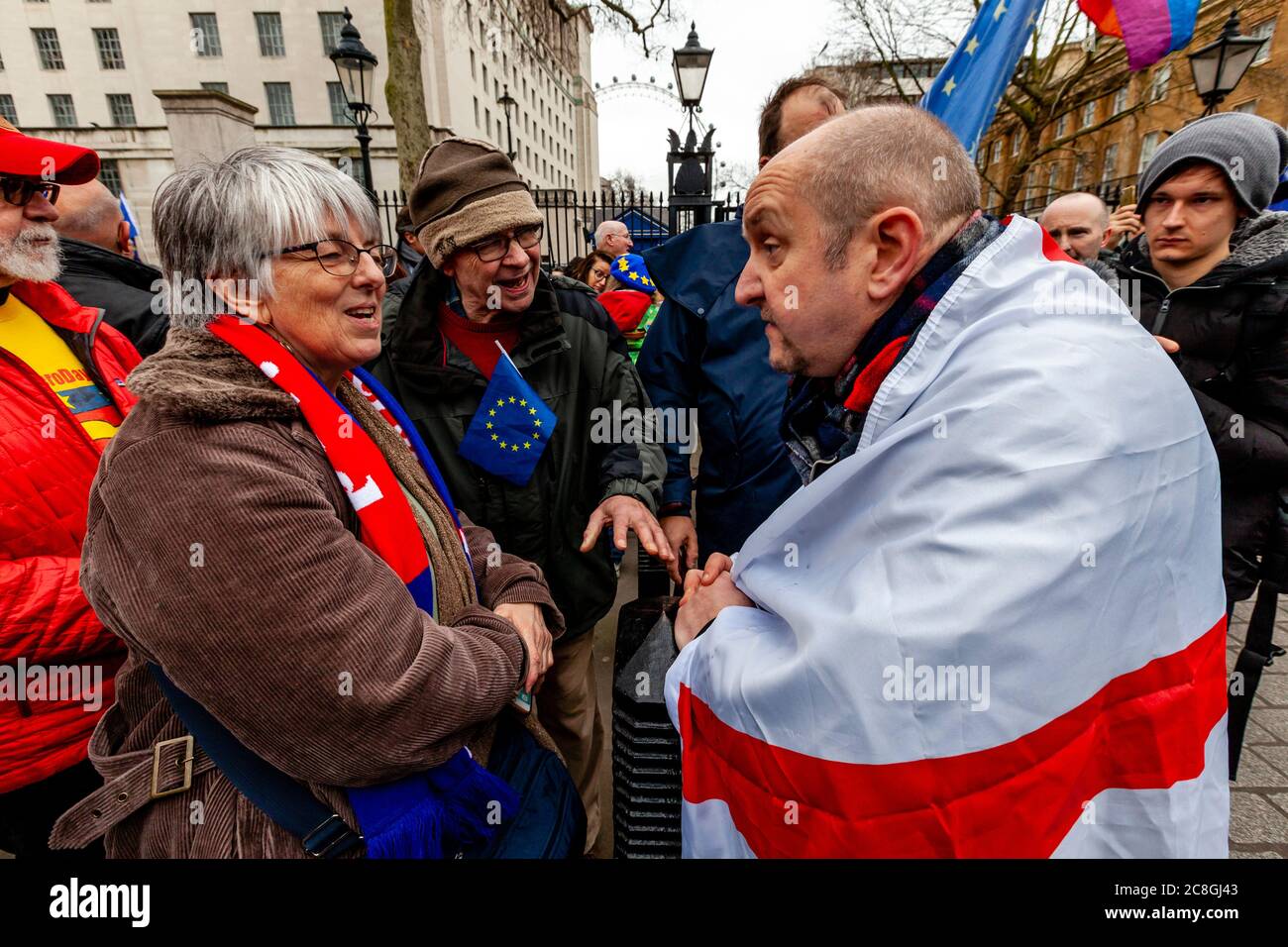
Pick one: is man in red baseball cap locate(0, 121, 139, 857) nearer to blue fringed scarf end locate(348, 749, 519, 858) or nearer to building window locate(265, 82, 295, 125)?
blue fringed scarf end locate(348, 749, 519, 858)

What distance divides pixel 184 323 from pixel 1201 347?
10.6ft

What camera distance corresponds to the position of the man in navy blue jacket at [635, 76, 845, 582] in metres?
2.29

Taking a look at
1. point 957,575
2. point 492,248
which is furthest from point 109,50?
point 957,575

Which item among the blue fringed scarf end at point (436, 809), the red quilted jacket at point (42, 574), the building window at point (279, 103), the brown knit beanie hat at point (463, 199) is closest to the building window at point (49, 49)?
the building window at point (279, 103)

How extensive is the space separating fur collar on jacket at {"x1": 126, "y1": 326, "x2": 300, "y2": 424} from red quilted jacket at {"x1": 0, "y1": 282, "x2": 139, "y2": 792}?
0.66 m

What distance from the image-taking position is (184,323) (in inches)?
51.1

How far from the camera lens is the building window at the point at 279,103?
30469 millimetres

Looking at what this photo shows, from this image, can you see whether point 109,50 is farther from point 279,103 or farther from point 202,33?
point 279,103

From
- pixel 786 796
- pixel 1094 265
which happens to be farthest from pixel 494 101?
pixel 786 796

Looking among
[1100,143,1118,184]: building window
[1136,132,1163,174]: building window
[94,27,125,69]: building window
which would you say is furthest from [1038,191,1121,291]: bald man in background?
[94,27,125,69]: building window

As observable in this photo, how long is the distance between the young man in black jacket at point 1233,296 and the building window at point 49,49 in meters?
45.0

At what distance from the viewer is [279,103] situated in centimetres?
3069

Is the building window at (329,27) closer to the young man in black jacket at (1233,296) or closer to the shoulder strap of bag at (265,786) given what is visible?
the young man in black jacket at (1233,296)
